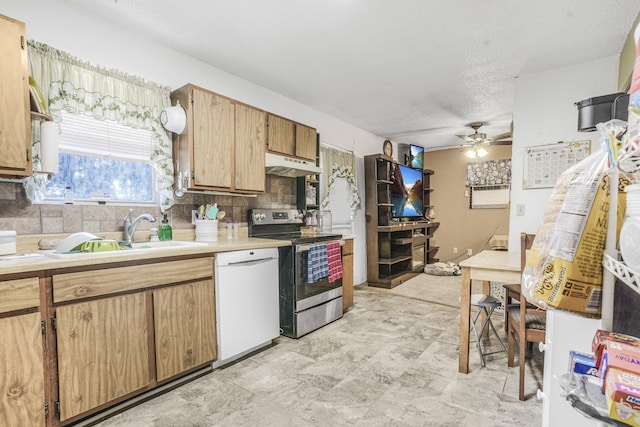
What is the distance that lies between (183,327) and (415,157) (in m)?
5.08

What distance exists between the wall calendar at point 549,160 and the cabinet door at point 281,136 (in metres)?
2.44

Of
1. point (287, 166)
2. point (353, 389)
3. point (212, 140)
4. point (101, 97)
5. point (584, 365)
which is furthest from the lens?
point (287, 166)

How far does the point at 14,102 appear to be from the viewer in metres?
1.62

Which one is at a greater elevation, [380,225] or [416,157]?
[416,157]

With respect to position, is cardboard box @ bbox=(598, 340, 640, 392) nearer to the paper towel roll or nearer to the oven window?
the oven window

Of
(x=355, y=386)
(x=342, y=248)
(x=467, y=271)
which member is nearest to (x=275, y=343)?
(x=355, y=386)

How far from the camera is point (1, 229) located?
5.81 ft

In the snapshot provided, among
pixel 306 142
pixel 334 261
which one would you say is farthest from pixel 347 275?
pixel 306 142

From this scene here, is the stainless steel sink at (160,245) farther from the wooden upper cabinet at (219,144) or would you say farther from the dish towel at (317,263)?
the dish towel at (317,263)

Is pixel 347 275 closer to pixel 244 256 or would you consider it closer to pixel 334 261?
pixel 334 261

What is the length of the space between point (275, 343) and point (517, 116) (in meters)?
3.28

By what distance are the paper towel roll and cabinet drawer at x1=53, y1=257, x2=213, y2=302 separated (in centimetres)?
71

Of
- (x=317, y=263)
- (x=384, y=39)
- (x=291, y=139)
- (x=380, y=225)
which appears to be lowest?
(x=317, y=263)

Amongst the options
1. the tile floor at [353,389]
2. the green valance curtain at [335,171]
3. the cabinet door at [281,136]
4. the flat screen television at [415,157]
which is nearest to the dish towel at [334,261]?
the tile floor at [353,389]
